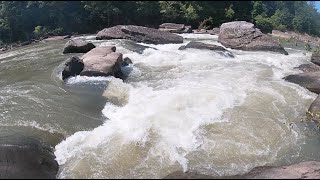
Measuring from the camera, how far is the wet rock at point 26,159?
6.89 meters

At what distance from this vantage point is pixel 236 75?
1405cm

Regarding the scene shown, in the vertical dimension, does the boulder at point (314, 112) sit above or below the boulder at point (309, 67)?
above

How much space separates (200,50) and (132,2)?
14.5 metres

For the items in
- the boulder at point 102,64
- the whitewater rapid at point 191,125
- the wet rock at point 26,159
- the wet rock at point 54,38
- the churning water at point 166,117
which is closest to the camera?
the wet rock at point 26,159

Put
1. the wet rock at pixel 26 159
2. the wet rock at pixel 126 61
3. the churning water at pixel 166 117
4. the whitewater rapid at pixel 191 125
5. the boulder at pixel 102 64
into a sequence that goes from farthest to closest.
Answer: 1. the wet rock at pixel 126 61
2. the boulder at pixel 102 64
3. the churning water at pixel 166 117
4. the whitewater rapid at pixel 191 125
5. the wet rock at pixel 26 159

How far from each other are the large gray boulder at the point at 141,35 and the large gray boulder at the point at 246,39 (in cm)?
259

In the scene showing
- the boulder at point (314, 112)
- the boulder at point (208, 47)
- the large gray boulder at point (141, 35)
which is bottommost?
the large gray boulder at point (141, 35)

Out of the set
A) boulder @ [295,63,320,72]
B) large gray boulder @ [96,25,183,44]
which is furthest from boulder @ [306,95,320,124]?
large gray boulder @ [96,25,183,44]

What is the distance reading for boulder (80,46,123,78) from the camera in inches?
538

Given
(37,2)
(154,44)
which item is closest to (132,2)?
(37,2)

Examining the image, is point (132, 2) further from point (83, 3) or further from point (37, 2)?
point (37, 2)

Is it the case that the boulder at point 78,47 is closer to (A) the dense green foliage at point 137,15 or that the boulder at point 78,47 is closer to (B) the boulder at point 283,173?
(A) the dense green foliage at point 137,15

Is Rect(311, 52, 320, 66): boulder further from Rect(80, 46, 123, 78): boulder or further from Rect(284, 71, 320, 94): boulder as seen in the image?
Rect(80, 46, 123, 78): boulder

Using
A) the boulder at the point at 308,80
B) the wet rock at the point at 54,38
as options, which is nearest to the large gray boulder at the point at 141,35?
the wet rock at the point at 54,38
